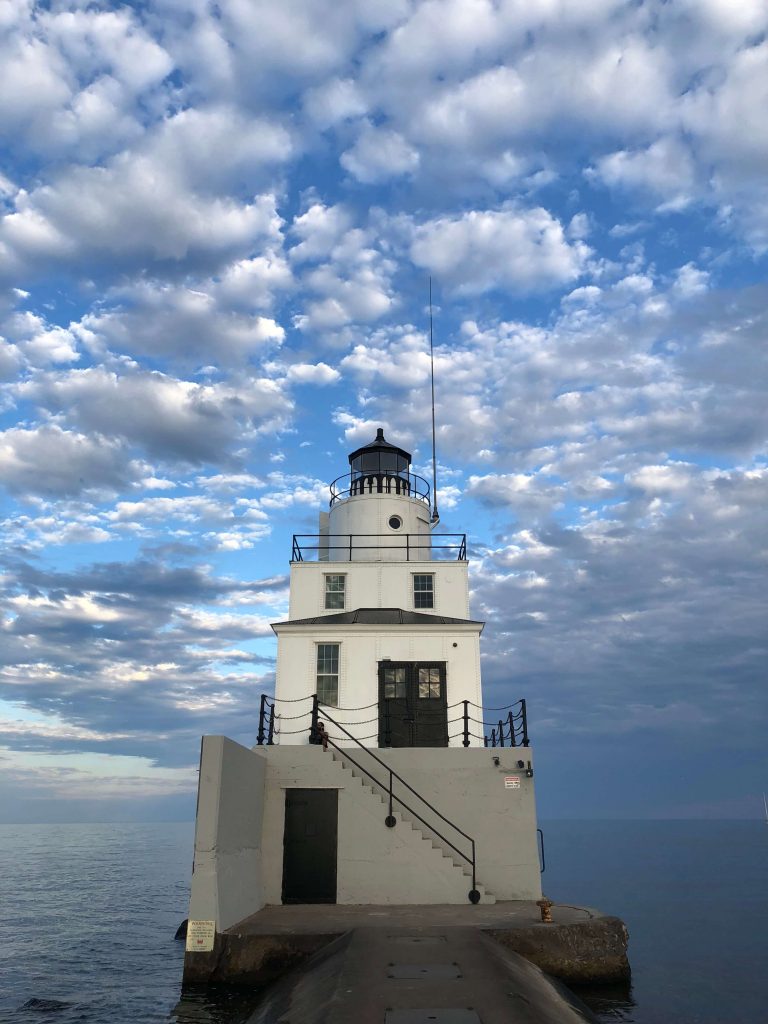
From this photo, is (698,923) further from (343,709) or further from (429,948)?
(429,948)

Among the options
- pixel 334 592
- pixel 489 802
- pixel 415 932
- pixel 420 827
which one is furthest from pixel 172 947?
pixel 415 932

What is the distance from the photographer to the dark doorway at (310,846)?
50.6 ft

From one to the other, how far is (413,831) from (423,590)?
9.11 m

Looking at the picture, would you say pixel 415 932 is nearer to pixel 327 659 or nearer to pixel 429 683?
pixel 429 683

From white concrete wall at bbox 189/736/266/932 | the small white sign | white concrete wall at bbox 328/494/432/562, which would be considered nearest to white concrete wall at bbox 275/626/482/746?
white concrete wall at bbox 328/494/432/562

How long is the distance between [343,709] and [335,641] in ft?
6.13

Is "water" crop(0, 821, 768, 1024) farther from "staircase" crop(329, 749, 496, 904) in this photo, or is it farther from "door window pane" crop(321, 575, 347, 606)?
"door window pane" crop(321, 575, 347, 606)

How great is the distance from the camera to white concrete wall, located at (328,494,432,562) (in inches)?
1042

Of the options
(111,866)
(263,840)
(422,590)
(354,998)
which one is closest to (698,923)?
(422,590)

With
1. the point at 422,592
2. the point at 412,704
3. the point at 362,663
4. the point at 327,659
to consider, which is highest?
the point at 422,592

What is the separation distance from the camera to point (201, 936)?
1191 centimetres

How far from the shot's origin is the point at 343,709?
67.9 feet

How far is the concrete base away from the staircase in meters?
1.93

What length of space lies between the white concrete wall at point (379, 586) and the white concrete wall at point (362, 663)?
2.21 metres
